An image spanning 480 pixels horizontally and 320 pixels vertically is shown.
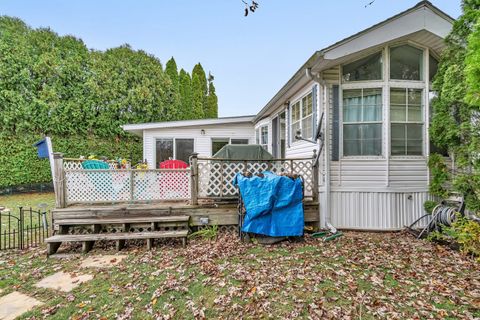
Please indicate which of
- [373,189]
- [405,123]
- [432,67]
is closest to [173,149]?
[373,189]

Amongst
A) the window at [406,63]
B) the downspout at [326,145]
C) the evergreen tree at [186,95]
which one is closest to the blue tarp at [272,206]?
the downspout at [326,145]

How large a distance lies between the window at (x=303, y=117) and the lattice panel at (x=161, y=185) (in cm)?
313

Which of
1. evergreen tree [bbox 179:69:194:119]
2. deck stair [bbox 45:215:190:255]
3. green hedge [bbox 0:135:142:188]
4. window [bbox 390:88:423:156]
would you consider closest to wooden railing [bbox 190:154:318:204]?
deck stair [bbox 45:215:190:255]

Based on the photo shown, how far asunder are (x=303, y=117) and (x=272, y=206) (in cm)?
297

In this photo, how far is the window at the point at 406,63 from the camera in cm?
534

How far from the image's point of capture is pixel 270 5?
326cm

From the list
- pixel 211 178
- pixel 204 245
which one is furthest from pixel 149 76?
pixel 204 245

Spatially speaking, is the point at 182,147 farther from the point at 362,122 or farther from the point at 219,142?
the point at 362,122

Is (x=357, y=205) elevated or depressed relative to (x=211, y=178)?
depressed

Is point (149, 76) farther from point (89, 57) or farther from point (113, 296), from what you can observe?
point (113, 296)

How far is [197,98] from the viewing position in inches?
777

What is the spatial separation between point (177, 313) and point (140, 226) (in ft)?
9.18

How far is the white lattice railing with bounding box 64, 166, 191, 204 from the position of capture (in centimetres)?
535

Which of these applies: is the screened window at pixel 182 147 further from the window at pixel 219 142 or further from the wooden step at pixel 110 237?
the wooden step at pixel 110 237
